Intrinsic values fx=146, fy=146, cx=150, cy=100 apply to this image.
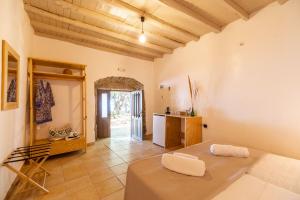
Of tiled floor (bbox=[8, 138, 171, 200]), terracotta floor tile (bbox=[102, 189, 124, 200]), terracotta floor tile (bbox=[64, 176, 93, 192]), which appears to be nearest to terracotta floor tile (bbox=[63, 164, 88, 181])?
tiled floor (bbox=[8, 138, 171, 200])

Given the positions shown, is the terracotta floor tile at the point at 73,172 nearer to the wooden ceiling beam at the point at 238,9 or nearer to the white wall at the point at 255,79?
the white wall at the point at 255,79

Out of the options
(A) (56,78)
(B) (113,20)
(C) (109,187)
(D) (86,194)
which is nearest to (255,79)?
(B) (113,20)

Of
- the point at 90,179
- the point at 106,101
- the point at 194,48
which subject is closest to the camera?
the point at 90,179

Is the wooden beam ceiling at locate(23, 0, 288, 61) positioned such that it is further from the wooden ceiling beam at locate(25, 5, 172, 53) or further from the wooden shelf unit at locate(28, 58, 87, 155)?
the wooden shelf unit at locate(28, 58, 87, 155)

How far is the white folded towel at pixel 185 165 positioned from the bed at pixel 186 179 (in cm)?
4

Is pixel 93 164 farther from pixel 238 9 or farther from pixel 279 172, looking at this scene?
pixel 238 9

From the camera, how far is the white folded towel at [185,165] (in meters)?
1.31

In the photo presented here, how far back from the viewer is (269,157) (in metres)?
1.73

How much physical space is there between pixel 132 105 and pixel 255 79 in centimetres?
364

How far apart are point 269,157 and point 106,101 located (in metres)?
4.79

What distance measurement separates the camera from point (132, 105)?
5.19m

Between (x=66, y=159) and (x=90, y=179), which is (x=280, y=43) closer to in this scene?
(x=90, y=179)

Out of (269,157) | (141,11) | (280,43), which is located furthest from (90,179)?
(280,43)

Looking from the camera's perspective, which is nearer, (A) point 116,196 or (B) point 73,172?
(A) point 116,196
